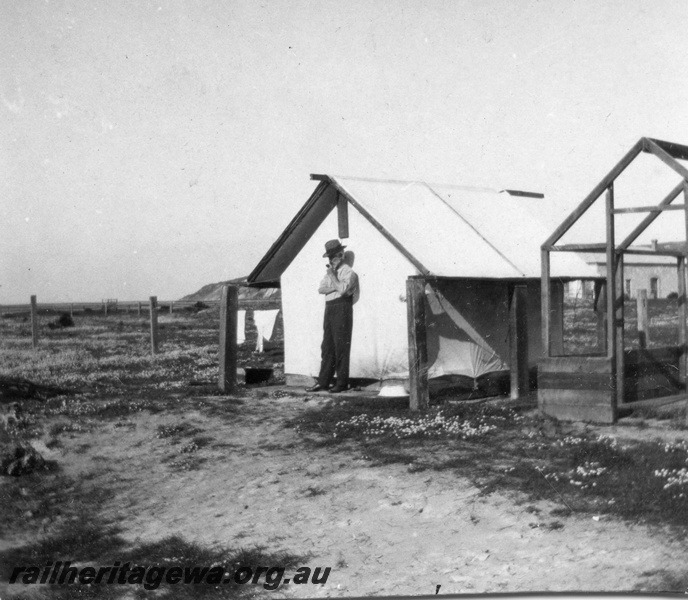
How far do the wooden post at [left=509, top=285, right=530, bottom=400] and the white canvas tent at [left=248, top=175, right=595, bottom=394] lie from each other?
0.48 m

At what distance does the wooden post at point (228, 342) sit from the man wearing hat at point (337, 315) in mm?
1539

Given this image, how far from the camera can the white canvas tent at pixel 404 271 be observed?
1218 cm

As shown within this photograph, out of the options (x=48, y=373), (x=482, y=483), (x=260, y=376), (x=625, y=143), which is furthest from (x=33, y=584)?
(x=48, y=373)

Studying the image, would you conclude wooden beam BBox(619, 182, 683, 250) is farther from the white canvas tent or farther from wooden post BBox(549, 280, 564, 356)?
wooden post BBox(549, 280, 564, 356)

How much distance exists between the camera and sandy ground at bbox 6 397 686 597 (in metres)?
5.24

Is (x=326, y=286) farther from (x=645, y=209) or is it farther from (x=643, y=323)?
(x=643, y=323)

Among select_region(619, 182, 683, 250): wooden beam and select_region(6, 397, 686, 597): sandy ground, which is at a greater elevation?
select_region(619, 182, 683, 250): wooden beam

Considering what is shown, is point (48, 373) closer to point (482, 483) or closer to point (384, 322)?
point (384, 322)

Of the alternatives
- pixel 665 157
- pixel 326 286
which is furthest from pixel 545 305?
pixel 326 286

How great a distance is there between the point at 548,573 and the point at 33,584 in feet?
12.1

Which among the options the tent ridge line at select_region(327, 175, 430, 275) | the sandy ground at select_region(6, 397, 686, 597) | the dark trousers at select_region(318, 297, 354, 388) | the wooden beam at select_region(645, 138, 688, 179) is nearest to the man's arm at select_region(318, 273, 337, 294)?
the dark trousers at select_region(318, 297, 354, 388)

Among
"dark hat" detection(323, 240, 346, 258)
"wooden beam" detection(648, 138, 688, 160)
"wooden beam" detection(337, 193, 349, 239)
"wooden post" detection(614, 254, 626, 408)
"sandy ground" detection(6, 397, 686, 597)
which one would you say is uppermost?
"wooden beam" detection(648, 138, 688, 160)

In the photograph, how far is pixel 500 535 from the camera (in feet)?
19.5

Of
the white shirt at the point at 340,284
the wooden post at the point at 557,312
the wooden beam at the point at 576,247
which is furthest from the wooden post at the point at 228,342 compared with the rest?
the wooden beam at the point at 576,247
